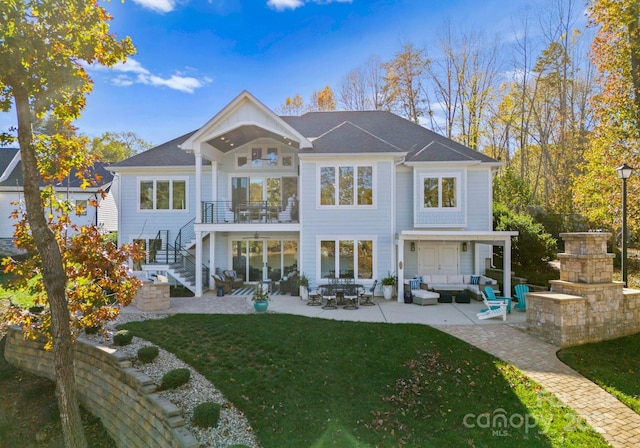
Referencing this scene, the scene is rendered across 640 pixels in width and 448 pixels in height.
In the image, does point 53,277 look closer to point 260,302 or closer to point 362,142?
point 260,302

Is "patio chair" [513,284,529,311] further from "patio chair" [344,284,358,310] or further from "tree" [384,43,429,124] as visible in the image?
"tree" [384,43,429,124]

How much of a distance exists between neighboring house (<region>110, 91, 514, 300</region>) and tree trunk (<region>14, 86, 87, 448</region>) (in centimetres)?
976

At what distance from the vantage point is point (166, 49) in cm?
1666

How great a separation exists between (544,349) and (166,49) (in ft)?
65.0

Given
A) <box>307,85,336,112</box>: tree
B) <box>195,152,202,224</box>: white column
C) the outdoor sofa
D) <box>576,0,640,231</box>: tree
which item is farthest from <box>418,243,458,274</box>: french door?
<box>307,85,336,112</box>: tree

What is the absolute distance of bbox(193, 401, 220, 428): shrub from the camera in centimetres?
568

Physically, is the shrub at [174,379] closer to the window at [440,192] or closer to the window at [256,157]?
the window at [256,157]

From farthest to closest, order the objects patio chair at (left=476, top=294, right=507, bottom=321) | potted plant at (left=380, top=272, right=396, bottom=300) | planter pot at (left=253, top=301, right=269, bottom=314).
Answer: potted plant at (left=380, top=272, right=396, bottom=300), planter pot at (left=253, top=301, right=269, bottom=314), patio chair at (left=476, top=294, right=507, bottom=321)

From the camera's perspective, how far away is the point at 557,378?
7309 millimetres

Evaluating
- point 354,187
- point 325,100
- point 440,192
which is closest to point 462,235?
point 440,192

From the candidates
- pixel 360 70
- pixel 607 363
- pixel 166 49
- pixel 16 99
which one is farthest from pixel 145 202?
pixel 360 70

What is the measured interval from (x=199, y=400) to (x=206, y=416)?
89 centimetres

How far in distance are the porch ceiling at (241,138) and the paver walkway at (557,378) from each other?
1099 cm

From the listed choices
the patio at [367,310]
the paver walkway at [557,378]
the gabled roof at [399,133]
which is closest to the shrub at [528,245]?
the gabled roof at [399,133]
